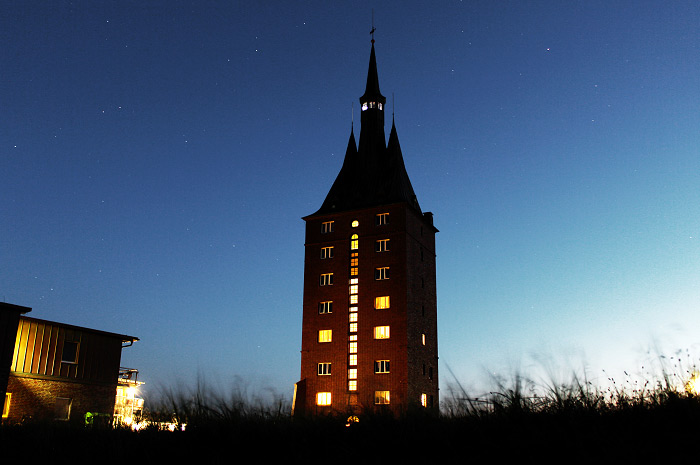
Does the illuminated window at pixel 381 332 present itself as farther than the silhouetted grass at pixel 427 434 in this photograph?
Yes

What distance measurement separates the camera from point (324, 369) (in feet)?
178

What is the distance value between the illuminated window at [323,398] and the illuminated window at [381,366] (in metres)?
4.84

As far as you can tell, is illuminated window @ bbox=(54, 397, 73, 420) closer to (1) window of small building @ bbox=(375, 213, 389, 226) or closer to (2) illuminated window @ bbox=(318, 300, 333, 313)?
(2) illuminated window @ bbox=(318, 300, 333, 313)

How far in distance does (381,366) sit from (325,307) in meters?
7.89

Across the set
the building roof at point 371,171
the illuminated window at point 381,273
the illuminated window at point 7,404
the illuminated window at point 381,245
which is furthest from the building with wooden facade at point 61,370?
the building roof at point 371,171

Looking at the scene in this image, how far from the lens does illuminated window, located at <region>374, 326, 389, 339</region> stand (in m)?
53.5

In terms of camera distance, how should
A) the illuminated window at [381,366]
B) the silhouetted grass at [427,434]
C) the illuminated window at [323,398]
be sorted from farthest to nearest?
the illuminated window at [323,398] → the illuminated window at [381,366] → the silhouetted grass at [427,434]

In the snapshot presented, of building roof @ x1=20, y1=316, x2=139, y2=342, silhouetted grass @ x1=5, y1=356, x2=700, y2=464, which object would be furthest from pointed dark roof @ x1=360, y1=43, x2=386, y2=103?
silhouetted grass @ x1=5, y1=356, x2=700, y2=464

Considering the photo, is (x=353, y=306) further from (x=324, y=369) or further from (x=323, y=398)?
(x=323, y=398)

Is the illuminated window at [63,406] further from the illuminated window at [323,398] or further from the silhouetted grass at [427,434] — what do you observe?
the silhouetted grass at [427,434]

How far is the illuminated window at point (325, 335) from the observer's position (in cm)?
5522

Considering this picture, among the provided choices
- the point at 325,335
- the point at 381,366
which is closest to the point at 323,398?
the point at 325,335

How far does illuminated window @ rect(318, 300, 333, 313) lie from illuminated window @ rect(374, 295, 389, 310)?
14.2ft

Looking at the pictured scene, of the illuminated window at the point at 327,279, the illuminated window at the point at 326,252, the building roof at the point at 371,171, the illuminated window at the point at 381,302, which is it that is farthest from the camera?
the building roof at the point at 371,171
